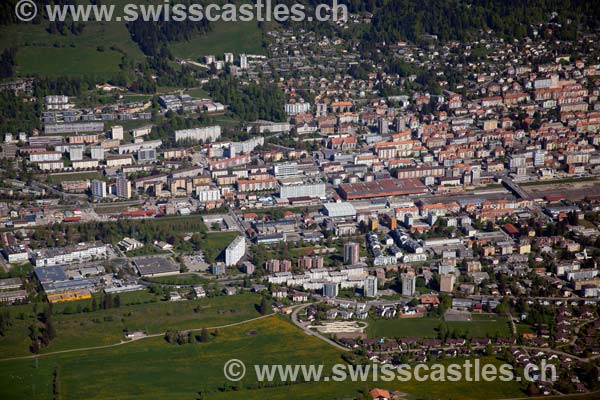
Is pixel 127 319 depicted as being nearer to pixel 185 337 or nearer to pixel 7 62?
pixel 185 337

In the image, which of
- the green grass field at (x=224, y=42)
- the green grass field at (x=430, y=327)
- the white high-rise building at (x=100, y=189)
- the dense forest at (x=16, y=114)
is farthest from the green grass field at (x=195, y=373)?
the green grass field at (x=224, y=42)

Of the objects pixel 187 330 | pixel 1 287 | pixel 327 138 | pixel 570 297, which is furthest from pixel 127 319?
pixel 327 138

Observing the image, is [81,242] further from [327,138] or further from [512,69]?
[512,69]

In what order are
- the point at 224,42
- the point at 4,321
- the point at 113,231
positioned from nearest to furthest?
the point at 4,321 < the point at 113,231 < the point at 224,42

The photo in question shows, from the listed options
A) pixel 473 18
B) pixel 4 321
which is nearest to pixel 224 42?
pixel 473 18

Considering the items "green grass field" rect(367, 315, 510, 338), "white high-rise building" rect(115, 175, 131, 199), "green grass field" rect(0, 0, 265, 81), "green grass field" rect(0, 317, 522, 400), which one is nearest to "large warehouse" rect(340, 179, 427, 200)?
"white high-rise building" rect(115, 175, 131, 199)

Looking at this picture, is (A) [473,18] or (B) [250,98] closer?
(B) [250,98]
